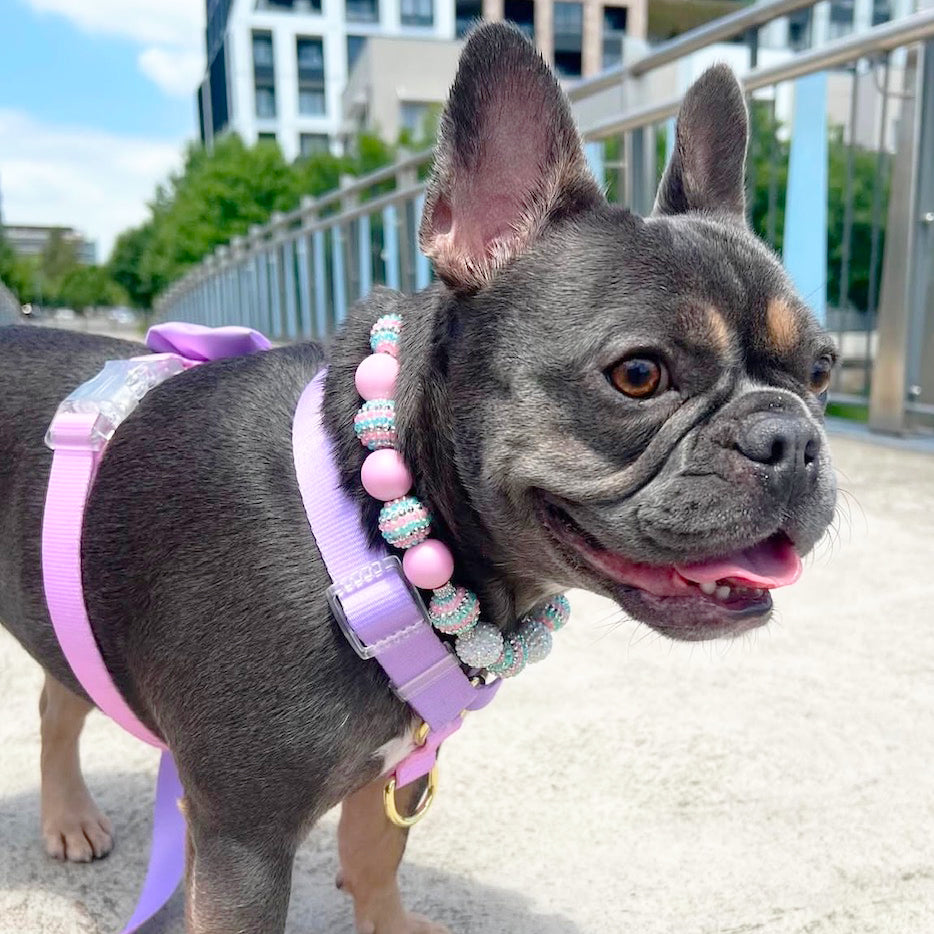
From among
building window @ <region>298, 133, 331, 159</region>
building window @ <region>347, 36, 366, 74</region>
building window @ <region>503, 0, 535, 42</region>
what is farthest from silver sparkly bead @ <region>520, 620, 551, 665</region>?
building window @ <region>298, 133, 331, 159</region>

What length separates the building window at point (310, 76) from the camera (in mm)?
69625

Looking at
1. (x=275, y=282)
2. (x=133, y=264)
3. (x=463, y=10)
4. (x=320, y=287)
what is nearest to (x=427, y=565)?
(x=320, y=287)

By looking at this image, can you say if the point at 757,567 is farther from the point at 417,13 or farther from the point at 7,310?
the point at 417,13

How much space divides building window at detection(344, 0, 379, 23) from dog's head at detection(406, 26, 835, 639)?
74.1 m

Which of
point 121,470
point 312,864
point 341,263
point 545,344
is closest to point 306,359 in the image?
point 121,470

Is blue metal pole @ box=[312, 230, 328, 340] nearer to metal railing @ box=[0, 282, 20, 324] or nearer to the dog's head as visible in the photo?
metal railing @ box=[0, 282, 20, 324]

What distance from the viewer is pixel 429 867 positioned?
7.69ft

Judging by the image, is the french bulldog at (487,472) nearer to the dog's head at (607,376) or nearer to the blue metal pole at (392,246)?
the dog's head at (607,376)

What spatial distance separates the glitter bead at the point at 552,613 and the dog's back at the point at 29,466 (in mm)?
999

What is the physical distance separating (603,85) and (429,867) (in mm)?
7428

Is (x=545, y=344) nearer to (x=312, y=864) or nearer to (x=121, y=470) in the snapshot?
(x=121, y=470)

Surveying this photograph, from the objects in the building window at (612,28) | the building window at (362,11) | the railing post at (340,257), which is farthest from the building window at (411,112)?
the railing post at (340,257)

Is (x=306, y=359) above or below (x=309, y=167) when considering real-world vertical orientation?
below

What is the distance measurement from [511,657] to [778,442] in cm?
64
